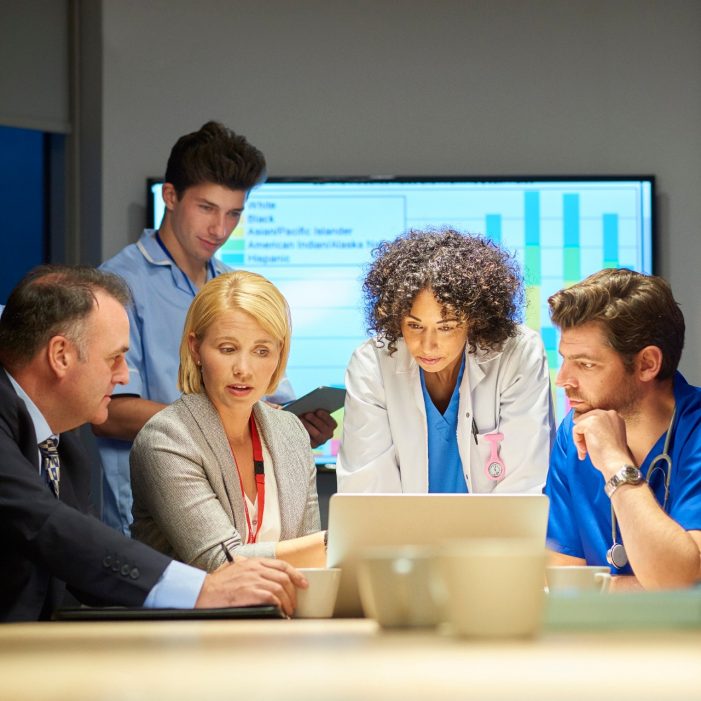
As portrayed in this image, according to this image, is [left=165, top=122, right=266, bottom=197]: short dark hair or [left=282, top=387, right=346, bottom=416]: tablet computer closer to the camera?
[left=282, top=387, right=346, bottom=416]: tablet computer

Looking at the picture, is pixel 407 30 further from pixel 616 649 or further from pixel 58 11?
pixel 616 649

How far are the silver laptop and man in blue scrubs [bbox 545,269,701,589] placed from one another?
25.4 inches

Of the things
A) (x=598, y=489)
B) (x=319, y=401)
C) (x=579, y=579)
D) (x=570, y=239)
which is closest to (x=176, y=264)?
(x=319, y=401)

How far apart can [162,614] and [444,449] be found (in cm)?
148

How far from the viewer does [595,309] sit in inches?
96.7

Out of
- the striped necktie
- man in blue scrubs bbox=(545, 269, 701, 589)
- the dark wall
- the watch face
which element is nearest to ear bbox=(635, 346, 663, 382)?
man in blue scrubs bbox=(545, 269, 701, 589)

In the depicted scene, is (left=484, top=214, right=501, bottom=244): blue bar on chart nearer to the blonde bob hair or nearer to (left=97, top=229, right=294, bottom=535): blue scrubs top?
(left=97, top=229, right=294, bottom=535): blue scrubs top

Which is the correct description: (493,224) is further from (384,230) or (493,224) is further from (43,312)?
(43,312)

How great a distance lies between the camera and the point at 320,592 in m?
1.72

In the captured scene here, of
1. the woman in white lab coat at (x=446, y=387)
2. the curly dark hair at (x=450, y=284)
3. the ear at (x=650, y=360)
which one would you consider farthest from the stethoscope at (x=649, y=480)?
the curly dark hair at (x=450, y=284)

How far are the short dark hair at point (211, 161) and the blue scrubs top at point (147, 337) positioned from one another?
0.25m

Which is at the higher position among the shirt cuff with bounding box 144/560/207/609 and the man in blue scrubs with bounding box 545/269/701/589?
the man in blue scrubs with bounding box 545/269/701/589

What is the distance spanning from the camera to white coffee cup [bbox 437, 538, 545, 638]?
106 cm

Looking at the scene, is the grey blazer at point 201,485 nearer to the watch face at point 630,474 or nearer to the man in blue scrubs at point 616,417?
the man in blue scrubs at point 616,417
